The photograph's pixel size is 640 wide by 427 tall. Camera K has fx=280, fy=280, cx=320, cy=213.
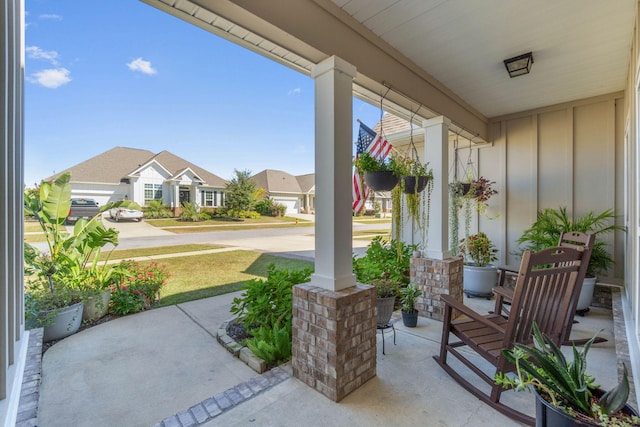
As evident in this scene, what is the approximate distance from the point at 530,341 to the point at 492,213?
12.1ft

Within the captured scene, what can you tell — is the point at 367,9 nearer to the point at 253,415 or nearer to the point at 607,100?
the point at 253,415

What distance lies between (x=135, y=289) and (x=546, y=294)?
5124 millimetres

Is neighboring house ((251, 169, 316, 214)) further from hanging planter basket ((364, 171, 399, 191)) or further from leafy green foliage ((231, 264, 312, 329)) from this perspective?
hanging planter basket ((364, 171, 399, 191))

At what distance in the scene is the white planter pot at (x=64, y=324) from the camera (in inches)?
130

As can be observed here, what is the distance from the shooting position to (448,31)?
2.64 m

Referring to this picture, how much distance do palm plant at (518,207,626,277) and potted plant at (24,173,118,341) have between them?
6.41 metres

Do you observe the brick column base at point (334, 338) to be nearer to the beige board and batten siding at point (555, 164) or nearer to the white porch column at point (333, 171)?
the white porch column at point (333, 171)

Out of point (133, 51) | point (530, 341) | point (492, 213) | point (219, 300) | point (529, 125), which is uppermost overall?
point (133, 51)

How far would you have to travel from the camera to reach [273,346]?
2713mm

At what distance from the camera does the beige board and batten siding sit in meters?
4.17

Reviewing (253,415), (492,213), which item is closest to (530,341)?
(253,415)

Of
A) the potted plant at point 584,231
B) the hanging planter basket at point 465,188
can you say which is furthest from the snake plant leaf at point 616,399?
the hanging planter basket at point 465,188

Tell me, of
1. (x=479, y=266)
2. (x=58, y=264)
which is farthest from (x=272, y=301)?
(x=479, y=266)

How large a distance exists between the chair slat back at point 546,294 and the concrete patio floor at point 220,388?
0.54 m
